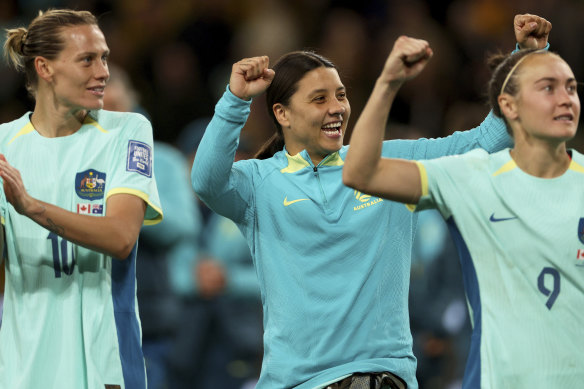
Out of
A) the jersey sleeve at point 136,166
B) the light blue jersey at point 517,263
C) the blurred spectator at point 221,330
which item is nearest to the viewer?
the light blue jersey at point 517,263

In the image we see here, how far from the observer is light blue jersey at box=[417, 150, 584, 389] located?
407cm

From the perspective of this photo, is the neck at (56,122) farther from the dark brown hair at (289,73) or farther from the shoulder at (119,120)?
the dark brown hair at (289,73)

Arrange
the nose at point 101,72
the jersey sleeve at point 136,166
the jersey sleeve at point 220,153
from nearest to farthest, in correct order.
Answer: the jersey sleeve at point 220,153, the jersey sleeve at point 136,166, the nose at point 101,72

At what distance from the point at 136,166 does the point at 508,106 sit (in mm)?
1775

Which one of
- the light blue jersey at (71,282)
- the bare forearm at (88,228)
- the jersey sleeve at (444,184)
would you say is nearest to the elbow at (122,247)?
the bare forearm at (88,228)

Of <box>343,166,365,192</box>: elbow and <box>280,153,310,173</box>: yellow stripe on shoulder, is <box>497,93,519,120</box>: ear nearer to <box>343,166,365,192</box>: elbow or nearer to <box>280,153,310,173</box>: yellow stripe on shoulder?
<box>343,166,365,192</box>: elbow

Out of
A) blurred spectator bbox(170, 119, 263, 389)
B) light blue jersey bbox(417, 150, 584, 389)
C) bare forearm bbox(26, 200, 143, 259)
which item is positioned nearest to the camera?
light blue jersey bbox(417, 150, 584, 389)

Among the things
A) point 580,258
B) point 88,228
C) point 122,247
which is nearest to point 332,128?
point 122,247

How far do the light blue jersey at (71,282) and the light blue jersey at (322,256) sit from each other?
1.48 feet

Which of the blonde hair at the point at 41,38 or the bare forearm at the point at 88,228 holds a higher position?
the blonde hair at the point at 41,38

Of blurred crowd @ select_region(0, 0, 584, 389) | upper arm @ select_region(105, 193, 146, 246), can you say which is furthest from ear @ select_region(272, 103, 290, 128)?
blurred crowd @ select_region(0, 0, 584, 389)

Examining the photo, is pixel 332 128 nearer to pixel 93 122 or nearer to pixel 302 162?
pixel 302 162

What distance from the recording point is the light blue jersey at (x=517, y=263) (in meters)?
4.07

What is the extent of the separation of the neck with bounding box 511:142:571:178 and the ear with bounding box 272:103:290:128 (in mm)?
1463
